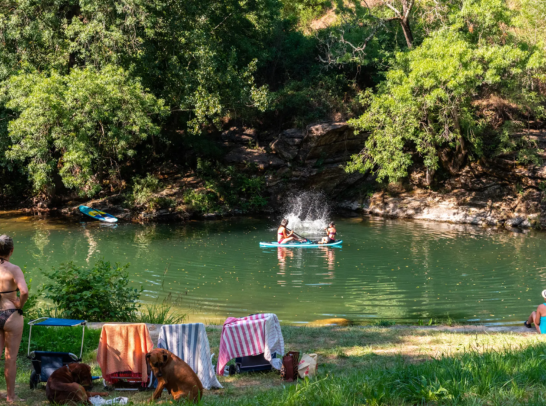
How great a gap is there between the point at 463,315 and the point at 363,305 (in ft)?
7.10

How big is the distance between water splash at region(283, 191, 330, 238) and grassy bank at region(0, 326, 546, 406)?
1813cm

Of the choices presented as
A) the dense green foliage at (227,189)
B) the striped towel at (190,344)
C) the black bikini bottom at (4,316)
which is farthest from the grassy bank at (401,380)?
the dense green foliage at (227,189)

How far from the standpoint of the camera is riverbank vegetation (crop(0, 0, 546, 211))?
20.5 m

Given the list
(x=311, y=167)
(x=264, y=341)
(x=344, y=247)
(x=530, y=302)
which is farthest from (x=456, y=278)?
(x=311, y=167)

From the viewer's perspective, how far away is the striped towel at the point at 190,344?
5738 millimetres

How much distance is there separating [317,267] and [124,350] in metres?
10.7

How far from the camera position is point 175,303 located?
39.3 ft

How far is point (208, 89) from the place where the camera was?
2348 centimetres

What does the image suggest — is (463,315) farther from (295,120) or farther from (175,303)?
(295,120)

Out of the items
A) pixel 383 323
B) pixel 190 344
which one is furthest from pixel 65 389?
pixel 383 323

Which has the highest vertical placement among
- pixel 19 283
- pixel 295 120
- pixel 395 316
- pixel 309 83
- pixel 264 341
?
pixel 309 83

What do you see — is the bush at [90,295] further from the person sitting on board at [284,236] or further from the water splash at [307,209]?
the water splash at [307,209]

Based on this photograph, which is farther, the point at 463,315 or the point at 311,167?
the point at 311,167

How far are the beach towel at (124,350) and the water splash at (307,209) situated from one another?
63.2ft
